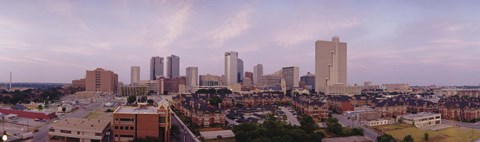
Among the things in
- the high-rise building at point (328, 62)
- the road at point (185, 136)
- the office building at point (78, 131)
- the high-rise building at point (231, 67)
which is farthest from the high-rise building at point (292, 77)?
the office building at point (78, 131)

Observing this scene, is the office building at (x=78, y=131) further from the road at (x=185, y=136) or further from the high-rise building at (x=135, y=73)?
the high-rise building at (x=135, y=73)

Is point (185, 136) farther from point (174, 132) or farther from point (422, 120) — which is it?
point (422, 120)

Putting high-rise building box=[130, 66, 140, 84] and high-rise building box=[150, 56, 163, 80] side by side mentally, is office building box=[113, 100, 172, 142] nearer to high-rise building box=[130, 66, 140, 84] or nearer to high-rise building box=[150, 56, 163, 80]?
high-rise building box=[130, 66, 140, 84]

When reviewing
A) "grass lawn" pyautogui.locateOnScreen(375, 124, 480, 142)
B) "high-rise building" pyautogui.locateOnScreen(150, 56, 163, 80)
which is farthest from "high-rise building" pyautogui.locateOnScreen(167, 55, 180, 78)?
"grass lawn" pyautogui.locateOnScreen(375, 124, 480, 142)

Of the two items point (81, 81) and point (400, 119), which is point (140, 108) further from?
point (81, 81)

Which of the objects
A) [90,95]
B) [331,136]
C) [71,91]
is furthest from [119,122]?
[71,91]

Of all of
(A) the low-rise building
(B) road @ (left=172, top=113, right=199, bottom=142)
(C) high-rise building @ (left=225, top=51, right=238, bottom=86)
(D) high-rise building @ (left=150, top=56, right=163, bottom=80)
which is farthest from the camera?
(D) high-rise building @ (left=150, top=56, right=163, bottom=80)
